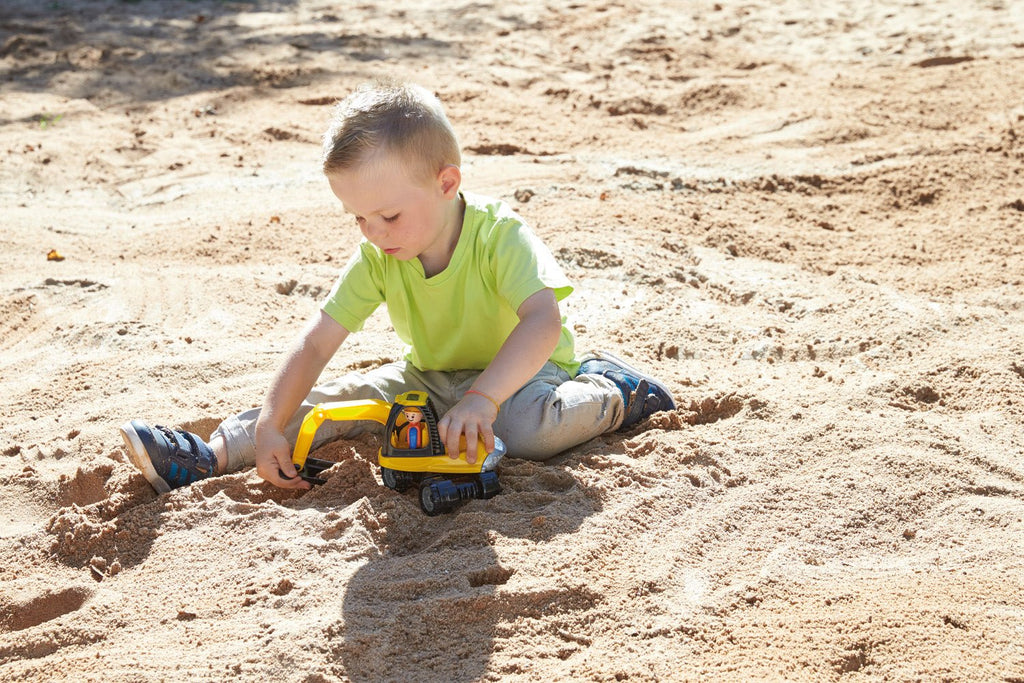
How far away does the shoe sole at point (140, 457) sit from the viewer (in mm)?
2510

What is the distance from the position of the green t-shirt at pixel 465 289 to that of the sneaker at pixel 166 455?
19.0 inches

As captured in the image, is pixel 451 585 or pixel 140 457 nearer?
pixel 451 585

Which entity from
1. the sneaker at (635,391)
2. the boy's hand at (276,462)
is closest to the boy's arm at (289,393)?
the boy's hand at (276,462)

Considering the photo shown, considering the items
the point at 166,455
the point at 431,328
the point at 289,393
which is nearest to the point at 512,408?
the point at 431,328

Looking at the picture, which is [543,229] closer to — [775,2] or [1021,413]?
[1021,413]

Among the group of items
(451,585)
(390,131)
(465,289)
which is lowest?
(451,585)

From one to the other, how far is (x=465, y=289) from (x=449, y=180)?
0.31 meters

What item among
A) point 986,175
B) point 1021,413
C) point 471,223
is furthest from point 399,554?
point 986,175

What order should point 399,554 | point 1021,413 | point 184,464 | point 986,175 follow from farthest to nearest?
1. point 986,175
2. point 1021,413
3. point 184,464
4. point 399,554

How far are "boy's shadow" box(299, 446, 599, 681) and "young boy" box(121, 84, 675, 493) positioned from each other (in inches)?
7.7

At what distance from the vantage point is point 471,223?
103 inches

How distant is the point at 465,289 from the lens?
2.65 m

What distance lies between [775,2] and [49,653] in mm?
7166

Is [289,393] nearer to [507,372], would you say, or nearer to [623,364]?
[507,372]
